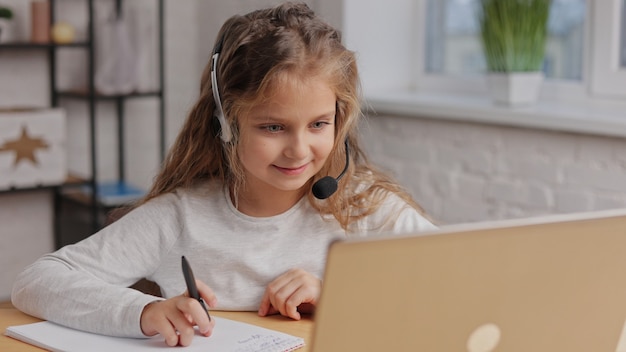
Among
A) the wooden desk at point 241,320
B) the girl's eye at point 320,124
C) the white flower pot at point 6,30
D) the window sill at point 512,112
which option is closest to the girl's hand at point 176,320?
the wooden desk at point 241,320

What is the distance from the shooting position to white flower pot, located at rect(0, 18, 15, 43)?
9.97ft

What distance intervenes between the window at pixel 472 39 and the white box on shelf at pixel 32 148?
1.27 meters

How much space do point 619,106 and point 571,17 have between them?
12.4 inches

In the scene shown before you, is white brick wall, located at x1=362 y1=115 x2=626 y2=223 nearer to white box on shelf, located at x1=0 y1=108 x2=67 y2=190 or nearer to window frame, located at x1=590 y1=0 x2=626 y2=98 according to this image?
window frame, located at x1=590 y1=0 x2=626 y2=98

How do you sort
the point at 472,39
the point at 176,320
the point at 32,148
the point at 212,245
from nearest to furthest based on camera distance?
the point at 176,320, the point at 212,245, the point at 472,39, the point at 32,148

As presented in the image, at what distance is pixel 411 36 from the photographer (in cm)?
308

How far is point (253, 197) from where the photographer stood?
150cm

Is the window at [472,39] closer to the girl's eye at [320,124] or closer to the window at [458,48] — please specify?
the window at [458,48]

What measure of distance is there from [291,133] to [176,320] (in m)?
0.33

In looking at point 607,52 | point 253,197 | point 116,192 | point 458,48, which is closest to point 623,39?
point 607,52

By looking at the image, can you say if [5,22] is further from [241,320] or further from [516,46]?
[241,320]

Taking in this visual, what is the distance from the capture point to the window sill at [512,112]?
2.26m

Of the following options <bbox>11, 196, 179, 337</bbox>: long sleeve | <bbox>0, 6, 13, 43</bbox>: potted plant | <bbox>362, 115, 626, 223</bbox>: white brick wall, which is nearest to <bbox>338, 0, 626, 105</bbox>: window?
<bbox>362, 115, 626, 223</bbox>: white brick wall

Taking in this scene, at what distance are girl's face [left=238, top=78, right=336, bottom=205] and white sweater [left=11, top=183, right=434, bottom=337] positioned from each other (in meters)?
0.12
